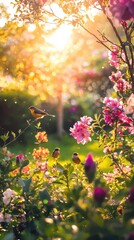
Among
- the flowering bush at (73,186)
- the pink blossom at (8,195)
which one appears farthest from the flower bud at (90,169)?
the pink blossom at (8,195)

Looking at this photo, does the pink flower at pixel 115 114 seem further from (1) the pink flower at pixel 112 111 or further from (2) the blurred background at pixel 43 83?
(2) the blurred background at pixel 43 83

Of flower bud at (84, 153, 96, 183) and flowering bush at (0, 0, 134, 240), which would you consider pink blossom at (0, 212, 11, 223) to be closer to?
flowering bush at (0, 0, 134, 240)

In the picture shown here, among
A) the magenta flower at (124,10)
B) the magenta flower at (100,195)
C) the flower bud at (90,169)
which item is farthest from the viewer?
the magenta flower at (124,10)

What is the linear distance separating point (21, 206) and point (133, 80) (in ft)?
3.63

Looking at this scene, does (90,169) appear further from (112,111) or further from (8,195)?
(112,111)

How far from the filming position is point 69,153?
883cm

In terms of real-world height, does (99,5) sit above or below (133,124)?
above

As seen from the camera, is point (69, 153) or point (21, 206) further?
point (69, 153)

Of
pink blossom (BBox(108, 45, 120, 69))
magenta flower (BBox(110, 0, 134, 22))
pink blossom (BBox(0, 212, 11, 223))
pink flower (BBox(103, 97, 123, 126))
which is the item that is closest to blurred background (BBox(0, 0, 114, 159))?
pink blossom (BBox(108, 45, 120, 69))

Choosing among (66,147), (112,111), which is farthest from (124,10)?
(66,147)

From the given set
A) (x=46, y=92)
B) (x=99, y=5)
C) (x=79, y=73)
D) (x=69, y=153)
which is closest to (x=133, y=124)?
(x=99, y=5)

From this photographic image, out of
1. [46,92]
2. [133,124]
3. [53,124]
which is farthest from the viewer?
[53,124]

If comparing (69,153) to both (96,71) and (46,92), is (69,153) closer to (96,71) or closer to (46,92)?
(46,92)

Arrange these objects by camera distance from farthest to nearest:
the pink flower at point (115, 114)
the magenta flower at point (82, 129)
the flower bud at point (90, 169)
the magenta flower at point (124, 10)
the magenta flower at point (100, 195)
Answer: the magenta flower at point (82, 129) → the pink flower at point (115, 114) → the magenta flower at point (124, 10) → the flower bud at point (90, 169) → the magenta flower at point (100, 195)
